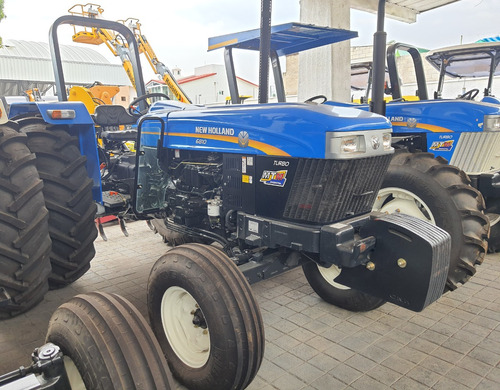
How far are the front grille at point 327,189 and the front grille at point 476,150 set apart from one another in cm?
216

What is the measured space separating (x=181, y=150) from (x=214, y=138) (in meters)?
0.52

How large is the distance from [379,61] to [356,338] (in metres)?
1.95

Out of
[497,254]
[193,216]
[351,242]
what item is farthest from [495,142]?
[193,216]

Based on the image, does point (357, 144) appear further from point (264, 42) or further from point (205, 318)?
point (205, 318)

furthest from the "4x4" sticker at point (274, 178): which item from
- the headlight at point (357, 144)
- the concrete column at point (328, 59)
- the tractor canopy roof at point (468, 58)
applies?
the concrete column at point (328, 59)

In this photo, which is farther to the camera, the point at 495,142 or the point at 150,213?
the point at 495,142

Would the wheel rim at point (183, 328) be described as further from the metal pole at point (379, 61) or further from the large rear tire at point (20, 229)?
the metal pole at point (379, 61)

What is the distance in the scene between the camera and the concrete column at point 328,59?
7.18 m

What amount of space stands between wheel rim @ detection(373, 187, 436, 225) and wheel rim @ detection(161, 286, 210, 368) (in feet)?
5.99

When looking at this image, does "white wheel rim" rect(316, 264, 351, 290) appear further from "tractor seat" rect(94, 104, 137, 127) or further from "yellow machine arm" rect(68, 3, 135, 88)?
"yellow machine arm" rect(68, 3, 135, 88)

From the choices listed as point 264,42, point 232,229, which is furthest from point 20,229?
point 264,42

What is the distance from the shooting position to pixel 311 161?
7.55ft

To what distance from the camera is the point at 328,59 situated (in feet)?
23.6

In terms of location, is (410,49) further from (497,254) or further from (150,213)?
(150,213)
